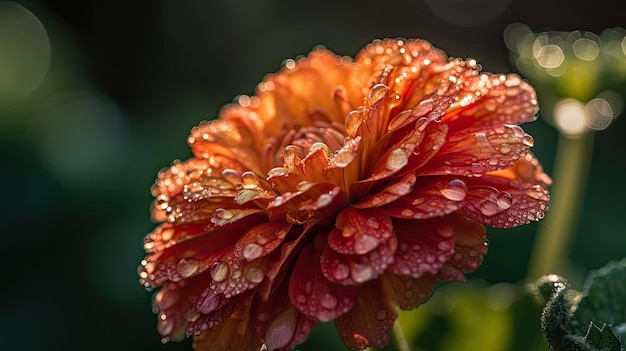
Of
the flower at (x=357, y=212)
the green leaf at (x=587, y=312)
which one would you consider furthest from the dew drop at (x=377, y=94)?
the green leaf at (x=587, y=312)

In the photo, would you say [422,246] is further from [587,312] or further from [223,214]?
[587,312]

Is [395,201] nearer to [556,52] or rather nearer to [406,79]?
[406,79]

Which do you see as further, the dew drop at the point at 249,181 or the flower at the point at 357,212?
the dew drop at the point at 249,181

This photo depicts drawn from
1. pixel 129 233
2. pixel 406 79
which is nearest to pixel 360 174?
pixel 406 79

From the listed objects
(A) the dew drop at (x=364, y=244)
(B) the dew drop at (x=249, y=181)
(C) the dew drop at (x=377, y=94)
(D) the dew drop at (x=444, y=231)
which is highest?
(C) the dew drop at (x=377, y=94)

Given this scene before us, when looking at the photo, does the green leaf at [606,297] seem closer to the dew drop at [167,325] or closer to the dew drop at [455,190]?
the dew drop at [455,190]

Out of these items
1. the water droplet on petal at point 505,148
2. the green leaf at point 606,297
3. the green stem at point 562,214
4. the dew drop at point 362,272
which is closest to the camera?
the dew drop at point 362,272

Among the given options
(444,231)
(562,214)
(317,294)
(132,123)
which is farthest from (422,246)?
(132,123)

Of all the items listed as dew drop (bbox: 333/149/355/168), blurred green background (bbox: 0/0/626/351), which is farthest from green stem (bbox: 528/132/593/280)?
dew drop (bbox: 333/149/355/168)

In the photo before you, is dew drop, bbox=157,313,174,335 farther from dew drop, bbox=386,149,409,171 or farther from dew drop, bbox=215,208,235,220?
dew drop, bbox=386,149,409,171
